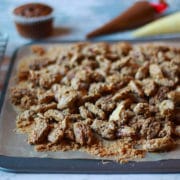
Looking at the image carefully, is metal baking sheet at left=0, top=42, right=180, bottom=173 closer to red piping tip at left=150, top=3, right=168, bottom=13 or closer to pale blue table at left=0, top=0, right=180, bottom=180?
pale blue table at left=0, top=0, right=180, bottom=180

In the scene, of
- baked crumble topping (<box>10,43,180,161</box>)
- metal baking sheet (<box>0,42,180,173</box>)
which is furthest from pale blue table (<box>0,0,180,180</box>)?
metal baking sheet (<box>0,42,180,173</box>)

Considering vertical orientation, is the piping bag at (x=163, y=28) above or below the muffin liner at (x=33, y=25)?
below

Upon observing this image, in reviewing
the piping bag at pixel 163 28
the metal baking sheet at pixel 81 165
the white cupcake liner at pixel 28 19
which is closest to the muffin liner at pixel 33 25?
the white cupcake liner at pixel 28 19

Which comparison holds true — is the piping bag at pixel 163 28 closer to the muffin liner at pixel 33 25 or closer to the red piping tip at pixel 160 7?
the red piping tip at pixel 160 7

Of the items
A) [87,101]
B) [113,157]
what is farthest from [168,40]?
[113,157]
